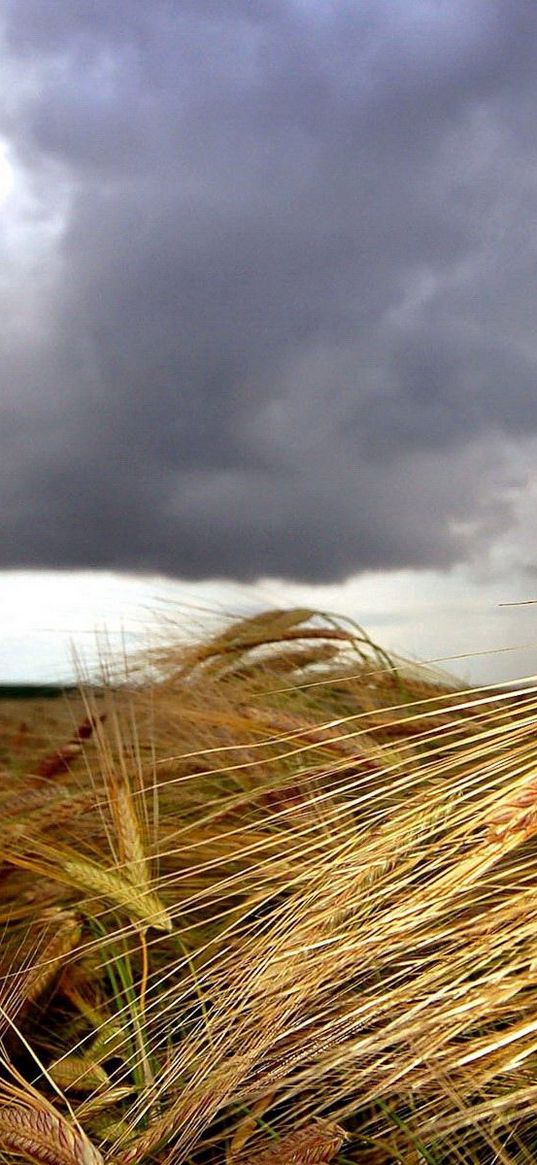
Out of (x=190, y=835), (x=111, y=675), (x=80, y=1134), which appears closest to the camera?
(x=80, y=1134)

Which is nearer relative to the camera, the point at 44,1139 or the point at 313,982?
the point at 44,1139

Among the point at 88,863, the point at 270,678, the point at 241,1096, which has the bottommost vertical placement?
the point at 241,1096

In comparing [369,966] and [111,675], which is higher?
[111,675]

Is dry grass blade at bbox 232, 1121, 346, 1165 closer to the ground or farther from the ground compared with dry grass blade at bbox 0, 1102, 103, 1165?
closer to the ground

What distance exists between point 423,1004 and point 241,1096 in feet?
0.43

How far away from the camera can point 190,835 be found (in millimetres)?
1024

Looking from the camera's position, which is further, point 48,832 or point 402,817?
point 48,832

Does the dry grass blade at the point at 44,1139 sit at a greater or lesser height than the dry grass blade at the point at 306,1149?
greater

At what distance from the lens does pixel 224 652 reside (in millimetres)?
1339

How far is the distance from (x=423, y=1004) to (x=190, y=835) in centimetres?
35

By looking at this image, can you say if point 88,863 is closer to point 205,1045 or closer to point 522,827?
point 205,1045

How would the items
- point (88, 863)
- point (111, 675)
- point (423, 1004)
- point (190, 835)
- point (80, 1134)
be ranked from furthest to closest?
Answer: point (111, 675)
point (190, 835)
point (88, 863)
point (423, 1004)
point (80, 1134)

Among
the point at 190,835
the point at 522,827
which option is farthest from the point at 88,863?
the point at 522,827

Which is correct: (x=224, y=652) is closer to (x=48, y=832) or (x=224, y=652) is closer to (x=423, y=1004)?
(x=48, y=832)
